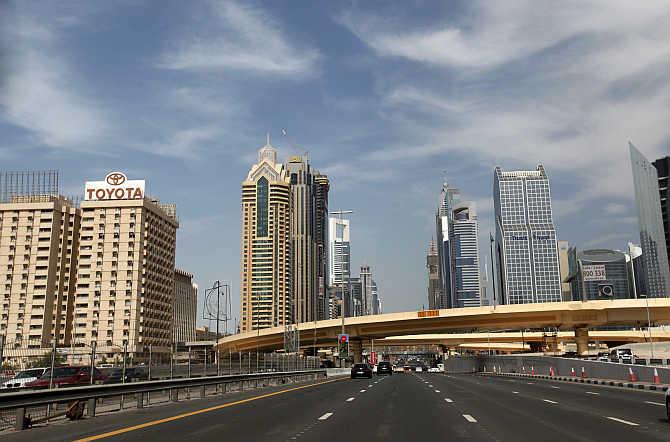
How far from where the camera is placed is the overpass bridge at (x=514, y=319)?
9019 cm

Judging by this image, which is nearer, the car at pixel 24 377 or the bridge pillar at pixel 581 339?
the car at pixel 24 377

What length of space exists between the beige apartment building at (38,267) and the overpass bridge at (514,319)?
218ft

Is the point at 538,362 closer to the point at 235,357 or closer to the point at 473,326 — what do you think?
the point at 235,357

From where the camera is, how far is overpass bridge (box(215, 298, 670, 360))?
90.2 m

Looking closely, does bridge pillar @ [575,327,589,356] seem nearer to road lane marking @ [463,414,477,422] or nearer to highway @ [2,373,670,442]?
highway @ [2,373,670,442]

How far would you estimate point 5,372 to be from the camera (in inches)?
961

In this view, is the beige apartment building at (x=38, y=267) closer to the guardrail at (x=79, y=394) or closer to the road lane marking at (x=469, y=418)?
the guardrail at (x=79, y=394)

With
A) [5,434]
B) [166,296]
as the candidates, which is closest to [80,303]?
[166,296]

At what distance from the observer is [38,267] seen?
513 ft

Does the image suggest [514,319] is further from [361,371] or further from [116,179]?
[116,179]

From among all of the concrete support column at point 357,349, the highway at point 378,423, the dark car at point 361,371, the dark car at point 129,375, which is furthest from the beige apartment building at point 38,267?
the highway at point 378,423

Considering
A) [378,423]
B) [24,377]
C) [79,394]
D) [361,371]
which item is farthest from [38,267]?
[378,423]

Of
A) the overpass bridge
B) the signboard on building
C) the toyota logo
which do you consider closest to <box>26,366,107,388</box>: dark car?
the overpass bridge

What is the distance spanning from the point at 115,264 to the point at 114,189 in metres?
18.4
